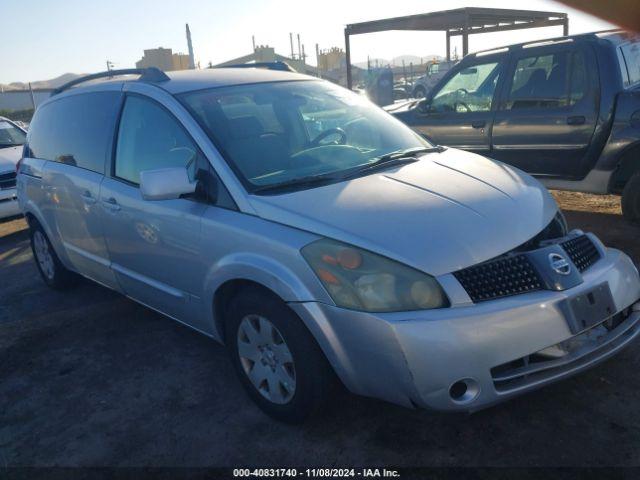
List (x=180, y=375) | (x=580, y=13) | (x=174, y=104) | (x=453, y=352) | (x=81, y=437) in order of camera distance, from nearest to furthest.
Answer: (x=453, y=352) < (x=81, y=437) < (x=174, y=104) < (x=180, y=375) < (x=580, y=13)

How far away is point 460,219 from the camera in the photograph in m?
Result: 2.59

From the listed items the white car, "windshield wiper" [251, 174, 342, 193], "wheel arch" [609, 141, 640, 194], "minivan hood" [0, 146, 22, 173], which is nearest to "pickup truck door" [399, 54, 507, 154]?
"wheel arch" [609, 141, 640, 194]

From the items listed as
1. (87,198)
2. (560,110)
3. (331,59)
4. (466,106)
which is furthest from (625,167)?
(331,59)

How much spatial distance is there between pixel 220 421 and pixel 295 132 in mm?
1708

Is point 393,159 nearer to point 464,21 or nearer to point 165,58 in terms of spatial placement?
point 464,21

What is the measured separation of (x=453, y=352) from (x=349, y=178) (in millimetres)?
1152

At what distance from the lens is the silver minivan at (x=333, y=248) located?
7.73 ft

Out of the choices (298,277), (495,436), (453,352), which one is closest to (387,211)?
(298,277)

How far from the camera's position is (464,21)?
13.8 meters

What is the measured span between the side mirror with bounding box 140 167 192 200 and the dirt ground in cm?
116

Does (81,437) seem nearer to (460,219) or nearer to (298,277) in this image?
(298,277)

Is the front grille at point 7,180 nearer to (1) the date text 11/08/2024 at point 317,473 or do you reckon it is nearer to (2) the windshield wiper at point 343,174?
(2) the windshield wiper at point 343,174

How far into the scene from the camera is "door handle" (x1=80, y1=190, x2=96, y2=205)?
3.93m

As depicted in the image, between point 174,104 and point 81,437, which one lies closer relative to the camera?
point 81,437
